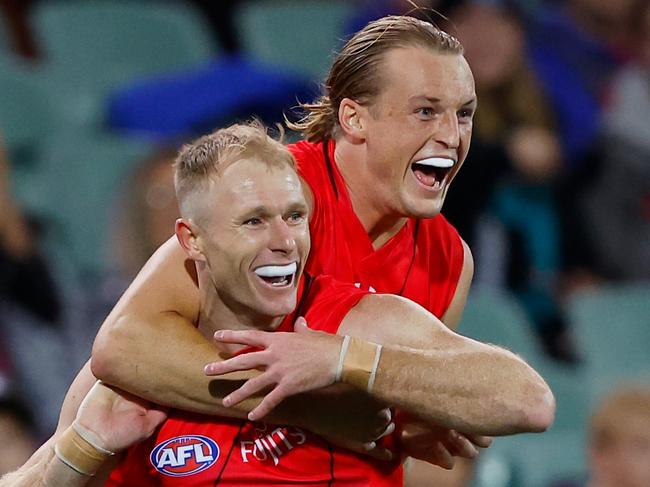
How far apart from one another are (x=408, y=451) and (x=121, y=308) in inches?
30.4

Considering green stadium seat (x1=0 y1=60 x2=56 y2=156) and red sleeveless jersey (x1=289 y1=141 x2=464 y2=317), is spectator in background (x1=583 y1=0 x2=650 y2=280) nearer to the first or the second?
green stadium seat (x1=0 y1=60 x2=56 y2=156)

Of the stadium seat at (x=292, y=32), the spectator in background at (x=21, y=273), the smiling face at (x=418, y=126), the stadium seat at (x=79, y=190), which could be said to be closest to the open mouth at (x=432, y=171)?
the smiling face at (x=418, y=126)

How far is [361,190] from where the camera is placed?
3.50 m

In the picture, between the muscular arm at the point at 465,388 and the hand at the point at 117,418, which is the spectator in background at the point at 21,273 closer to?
the hand at the point at 117,418

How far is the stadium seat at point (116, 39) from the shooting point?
6918 millimetres

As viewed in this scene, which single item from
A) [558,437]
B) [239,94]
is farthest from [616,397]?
[239,94]

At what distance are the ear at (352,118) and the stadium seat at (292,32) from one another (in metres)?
3.81

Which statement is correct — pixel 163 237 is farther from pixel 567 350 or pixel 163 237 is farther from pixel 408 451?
pixel 408 451

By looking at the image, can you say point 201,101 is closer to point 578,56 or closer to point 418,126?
point 578,56

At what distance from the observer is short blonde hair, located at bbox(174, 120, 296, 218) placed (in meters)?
3.18

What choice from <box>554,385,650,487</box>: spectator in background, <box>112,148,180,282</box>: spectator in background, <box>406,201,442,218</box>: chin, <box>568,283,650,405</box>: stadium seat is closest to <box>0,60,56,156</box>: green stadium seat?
<box>112,148,180,282</box>: spectator in background

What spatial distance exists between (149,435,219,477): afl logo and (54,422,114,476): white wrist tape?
12cm

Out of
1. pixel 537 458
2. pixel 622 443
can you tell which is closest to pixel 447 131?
pixel 622 443

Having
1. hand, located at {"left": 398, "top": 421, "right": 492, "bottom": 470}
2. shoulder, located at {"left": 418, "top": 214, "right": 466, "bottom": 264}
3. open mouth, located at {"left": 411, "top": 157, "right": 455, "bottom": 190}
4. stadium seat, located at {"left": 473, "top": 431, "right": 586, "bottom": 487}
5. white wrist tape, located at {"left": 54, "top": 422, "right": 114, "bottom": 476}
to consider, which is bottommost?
stadium seat, located at {"left": 473, "top": 431, "right": 586, "bottom": 487}
